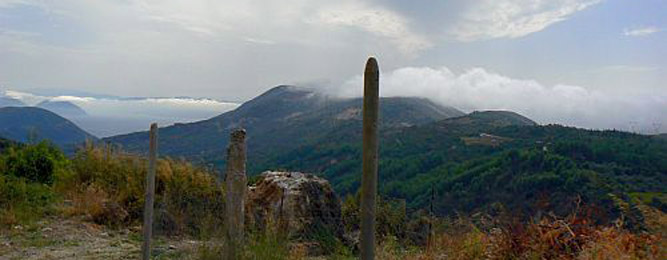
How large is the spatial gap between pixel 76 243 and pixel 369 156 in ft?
20.3

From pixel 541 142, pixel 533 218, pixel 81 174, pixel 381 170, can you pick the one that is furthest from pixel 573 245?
pixel 541 142

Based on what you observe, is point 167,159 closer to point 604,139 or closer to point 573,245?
point 573,245

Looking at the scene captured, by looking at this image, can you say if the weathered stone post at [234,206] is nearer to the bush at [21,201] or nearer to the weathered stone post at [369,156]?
the weathered stone post at [369,156]

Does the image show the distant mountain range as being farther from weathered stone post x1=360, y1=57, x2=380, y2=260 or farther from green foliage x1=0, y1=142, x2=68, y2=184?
weathered stone post x1=360, y1=57, x2=380, y2=260

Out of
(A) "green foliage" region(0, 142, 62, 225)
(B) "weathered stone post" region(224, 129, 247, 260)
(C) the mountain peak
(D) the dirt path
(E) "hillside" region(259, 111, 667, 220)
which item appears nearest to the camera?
(B) "weathered stone post" region(224, 129, 247, 260)

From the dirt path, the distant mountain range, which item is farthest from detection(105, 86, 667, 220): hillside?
the dirt path

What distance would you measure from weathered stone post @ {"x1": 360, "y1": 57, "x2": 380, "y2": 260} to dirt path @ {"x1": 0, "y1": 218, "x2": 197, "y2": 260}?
3977mm

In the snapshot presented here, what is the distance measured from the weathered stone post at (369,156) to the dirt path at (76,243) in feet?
13.0

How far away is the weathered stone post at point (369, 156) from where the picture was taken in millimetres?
3529

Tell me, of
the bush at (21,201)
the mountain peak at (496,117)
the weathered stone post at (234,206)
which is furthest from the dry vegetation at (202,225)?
the mountain peak at (496,117)

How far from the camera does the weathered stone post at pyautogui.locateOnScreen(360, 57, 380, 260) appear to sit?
139 inches

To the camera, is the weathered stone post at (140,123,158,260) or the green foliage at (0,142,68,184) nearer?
the weathered stone post at (140,123,158,260)

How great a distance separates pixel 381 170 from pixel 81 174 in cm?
8718

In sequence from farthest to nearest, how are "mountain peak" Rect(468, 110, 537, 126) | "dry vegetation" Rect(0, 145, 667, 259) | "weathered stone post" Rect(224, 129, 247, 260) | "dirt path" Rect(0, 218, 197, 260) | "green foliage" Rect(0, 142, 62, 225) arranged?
1. "mountain peak" Rect(468, 110, 537, 126)
2. "green foliage" Rect(0, 142, 62, 225)
3. "dirt path" Rect(0, 218, 197, 260)
4. "dry vegetation" Rect(0, 145, 667, 259)
5. "weathered stone post" Rect(224, 129, 247, 260)
